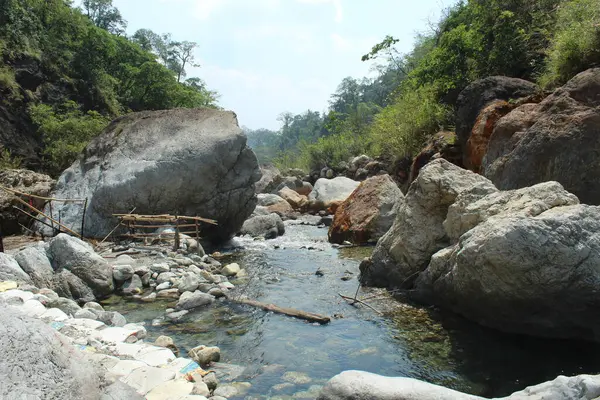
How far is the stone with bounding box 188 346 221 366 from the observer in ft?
20.3

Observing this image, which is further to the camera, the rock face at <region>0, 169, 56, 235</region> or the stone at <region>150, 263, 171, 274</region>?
the rock face at <region>0, 169, 56, 235</region>

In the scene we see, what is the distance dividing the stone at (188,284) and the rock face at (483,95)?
344 inches

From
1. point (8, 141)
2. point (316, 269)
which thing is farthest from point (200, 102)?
point (316, 269)

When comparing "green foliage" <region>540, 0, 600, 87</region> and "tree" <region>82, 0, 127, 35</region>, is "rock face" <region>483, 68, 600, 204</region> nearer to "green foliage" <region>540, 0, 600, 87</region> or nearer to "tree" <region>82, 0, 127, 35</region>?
"green foliage" <region>540, 0, 600, 87</region>

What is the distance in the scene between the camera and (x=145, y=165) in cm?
1414

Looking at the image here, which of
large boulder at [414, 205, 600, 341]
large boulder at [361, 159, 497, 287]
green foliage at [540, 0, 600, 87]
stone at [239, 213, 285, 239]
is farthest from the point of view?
stone at [239, 213, 285, 239]

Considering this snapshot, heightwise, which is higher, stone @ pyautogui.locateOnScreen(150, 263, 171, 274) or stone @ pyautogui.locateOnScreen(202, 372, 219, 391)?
stone @ pyautogui.locateOnScreen(150, 263, 171, 274)

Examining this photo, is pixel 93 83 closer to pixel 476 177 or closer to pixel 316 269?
pixel 316 269

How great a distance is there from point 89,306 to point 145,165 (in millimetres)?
6836

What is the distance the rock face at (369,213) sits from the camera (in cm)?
1484

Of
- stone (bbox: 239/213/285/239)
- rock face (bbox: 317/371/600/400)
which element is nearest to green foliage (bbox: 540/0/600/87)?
stone (bbox: 239/213/285/239)

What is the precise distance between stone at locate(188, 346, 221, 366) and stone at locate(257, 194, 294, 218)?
16425mm

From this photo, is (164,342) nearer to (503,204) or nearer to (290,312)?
(290,312)

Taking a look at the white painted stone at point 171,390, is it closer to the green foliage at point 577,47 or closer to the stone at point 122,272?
the stone at point 122,272
